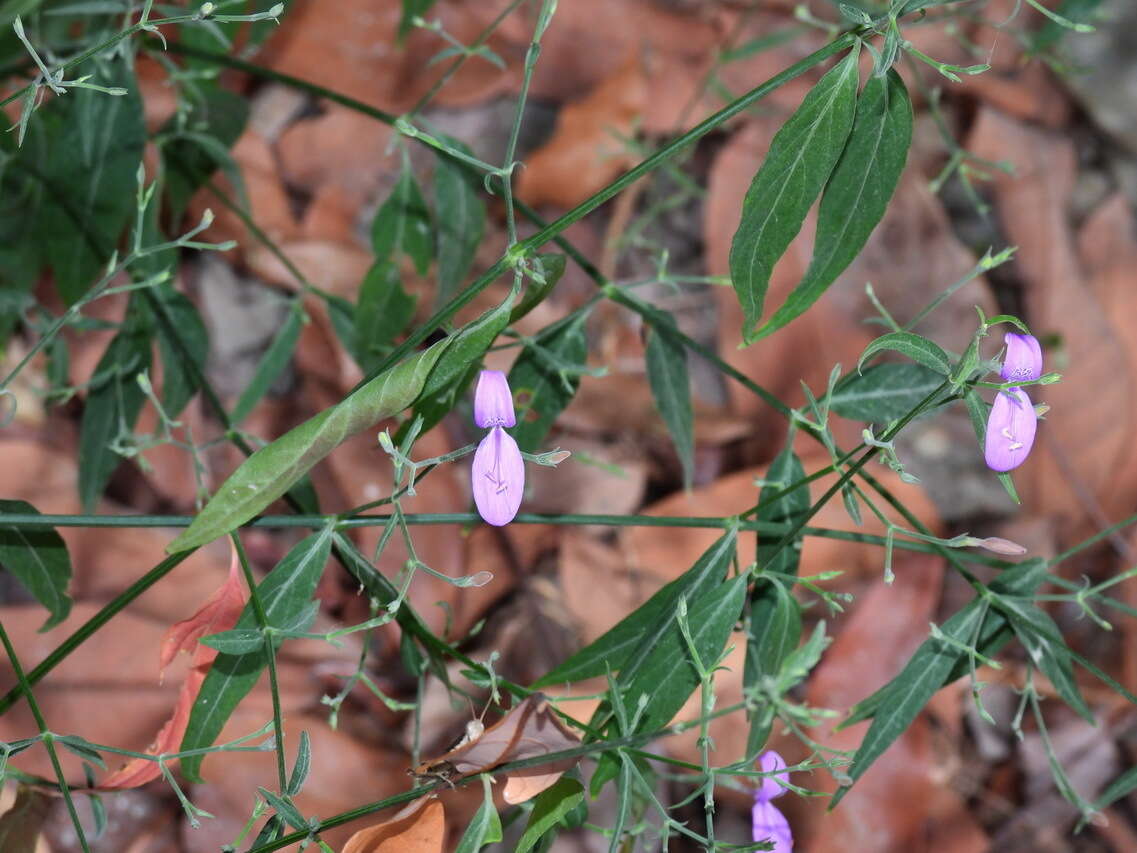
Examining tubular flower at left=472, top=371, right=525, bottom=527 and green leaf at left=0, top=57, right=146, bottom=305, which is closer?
tubular flower at left=472, top=371, right=525, bottom=527

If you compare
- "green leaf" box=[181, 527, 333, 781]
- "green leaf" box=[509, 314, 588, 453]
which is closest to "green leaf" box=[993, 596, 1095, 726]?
"green leaf" box=[509, 314, 588, 453]

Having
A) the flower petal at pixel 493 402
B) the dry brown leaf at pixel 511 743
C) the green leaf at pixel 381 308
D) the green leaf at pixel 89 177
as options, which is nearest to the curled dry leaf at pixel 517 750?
the dry brown leaf at pixel 511 743

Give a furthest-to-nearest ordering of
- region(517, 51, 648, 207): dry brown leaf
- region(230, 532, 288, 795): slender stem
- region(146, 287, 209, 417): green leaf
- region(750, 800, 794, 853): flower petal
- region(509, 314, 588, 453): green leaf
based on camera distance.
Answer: region(517, 51, 648, 207): dry brown leaf → region(146, 287, 209, 417): green leaf → region(509, 314, 588, 453): green leaf → region(750, 800, 794, 853): flower petal → region(230, 532, 288, 795): slender stem

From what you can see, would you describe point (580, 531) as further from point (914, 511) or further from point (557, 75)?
point (557, 75)

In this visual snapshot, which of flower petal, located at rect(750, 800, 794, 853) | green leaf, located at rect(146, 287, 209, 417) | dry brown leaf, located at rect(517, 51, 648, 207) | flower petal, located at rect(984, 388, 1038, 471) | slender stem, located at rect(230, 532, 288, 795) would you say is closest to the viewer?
flower petal, located at rect(984, 388, 1038, 471)

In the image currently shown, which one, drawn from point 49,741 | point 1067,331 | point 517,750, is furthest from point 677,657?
point 1067,331

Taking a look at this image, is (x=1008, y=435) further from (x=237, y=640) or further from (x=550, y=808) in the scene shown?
(x=237, y=640)

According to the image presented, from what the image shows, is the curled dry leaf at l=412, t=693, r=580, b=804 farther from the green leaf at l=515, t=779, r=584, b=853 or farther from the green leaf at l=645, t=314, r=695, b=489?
the green leaf at l=645, t=314, r=695, b=489
